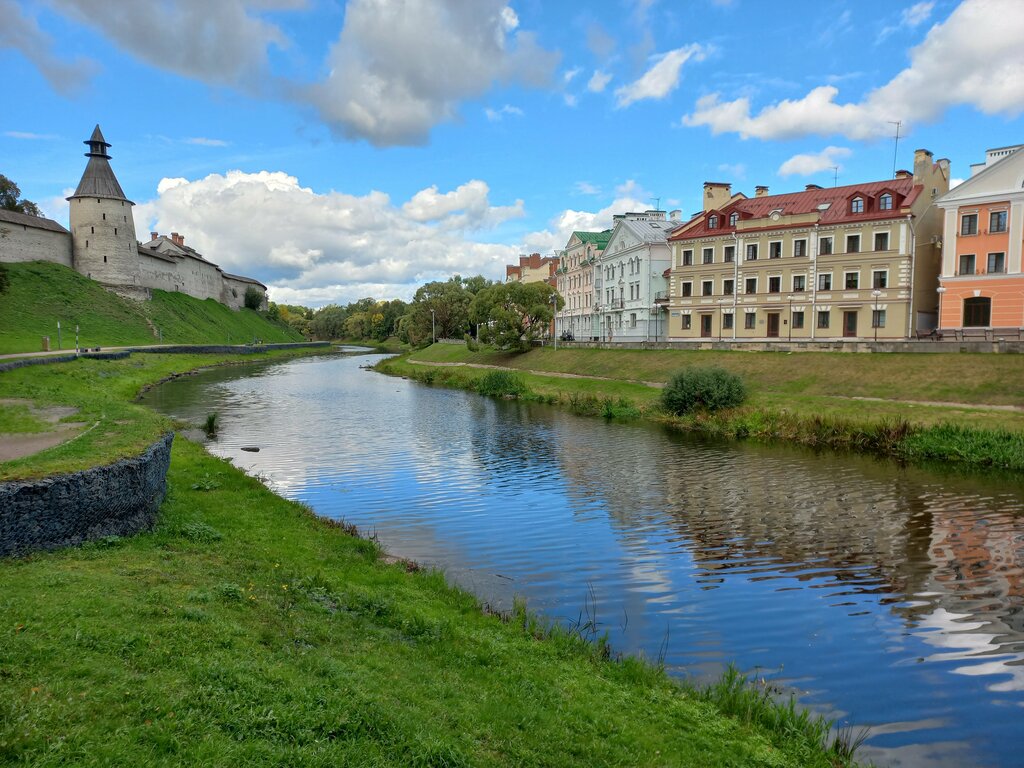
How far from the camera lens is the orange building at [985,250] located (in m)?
46.6

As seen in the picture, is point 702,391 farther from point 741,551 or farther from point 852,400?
point 741,551

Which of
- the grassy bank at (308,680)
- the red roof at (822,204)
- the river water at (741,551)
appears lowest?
the river water at (741,551)

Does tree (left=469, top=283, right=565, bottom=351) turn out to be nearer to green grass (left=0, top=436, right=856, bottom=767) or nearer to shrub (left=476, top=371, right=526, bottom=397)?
shrub (left=476, top=371, right=526, bottom=397)

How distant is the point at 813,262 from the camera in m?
58.0

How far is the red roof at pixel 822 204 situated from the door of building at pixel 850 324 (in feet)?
26.3

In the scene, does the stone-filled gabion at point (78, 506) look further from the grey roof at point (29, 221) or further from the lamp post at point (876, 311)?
the grey roof at point (29, 221)

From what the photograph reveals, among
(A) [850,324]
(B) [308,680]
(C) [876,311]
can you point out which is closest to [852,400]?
(C) [876,311]

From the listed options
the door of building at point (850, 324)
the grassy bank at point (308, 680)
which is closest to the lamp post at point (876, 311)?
the door of building at point (850, 324)

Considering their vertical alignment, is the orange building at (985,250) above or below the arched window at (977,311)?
above

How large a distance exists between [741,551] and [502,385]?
38.4m

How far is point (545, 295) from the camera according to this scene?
2943 inches

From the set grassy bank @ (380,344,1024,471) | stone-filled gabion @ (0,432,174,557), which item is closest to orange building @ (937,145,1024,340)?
grassy bank @ (380,344,1024,471)

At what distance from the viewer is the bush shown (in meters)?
36.5

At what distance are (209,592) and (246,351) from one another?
104m
